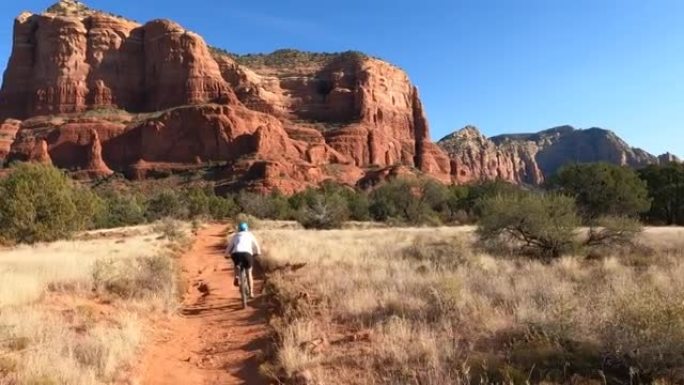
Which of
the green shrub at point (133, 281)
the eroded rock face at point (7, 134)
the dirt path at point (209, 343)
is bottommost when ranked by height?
the dirt path at point (209, 343)

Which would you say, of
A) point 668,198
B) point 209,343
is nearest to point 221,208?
point 668,198

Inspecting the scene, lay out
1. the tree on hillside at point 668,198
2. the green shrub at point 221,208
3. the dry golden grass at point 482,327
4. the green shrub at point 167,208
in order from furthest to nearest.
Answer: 1. the green shrub at point 221,208
2. the green shrub at point 167,208
3. the tree on hillside at point 668,198
4. the dry golden grass at point 482,327

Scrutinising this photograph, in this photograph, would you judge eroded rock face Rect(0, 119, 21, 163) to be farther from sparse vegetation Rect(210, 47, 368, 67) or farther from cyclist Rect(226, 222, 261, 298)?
cyclist Rect(226, 222, 261, 298)

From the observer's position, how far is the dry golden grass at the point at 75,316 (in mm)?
5957

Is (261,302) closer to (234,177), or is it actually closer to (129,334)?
(129,334)

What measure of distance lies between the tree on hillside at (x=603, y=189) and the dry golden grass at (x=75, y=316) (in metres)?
36.9

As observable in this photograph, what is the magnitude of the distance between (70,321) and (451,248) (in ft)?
38.9

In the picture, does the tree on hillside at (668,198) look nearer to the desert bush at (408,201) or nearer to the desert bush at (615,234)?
the desert bush at (408,201)

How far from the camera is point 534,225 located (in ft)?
57.1

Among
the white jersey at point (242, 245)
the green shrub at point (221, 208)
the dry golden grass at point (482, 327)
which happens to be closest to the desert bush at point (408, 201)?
the green shrub at point (221, 208)

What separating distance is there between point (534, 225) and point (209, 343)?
12310mm

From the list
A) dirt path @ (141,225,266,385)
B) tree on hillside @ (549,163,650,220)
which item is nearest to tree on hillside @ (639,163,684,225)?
tree on hillside @ (549,163,650,220)

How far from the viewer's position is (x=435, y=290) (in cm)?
839

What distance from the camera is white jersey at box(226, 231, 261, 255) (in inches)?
472
